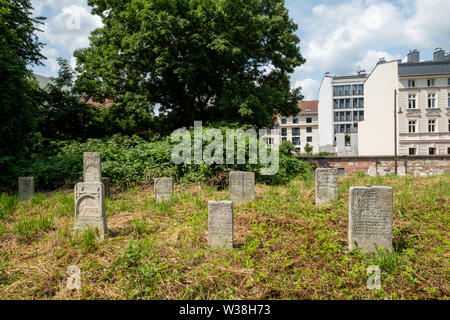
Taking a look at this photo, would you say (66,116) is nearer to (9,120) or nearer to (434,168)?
(9,120)

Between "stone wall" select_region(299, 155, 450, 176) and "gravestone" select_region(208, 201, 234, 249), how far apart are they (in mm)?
19353

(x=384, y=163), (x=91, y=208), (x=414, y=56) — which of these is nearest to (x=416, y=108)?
(x=414, y=56)

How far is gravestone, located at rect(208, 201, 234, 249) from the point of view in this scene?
13.0 ft

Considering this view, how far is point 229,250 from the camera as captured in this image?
3830 millimetres

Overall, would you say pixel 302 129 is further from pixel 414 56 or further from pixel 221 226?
pixel 221 226

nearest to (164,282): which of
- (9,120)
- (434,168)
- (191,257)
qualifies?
(191,257)

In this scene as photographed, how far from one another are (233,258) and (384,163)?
951 inches

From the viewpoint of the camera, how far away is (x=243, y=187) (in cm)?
684

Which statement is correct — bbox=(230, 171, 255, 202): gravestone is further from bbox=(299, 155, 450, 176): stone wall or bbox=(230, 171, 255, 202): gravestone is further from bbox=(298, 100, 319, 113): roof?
bbox=(298, 100, 319, 113): roof

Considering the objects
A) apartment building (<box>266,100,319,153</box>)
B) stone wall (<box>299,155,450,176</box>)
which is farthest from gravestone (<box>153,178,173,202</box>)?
apartment building (<box>266,100,319,153</box>)

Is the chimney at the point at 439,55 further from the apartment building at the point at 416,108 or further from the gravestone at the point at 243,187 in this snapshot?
the gravestone at the point at 243,187

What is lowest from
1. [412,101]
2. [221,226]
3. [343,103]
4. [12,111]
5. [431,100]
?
[221,226]

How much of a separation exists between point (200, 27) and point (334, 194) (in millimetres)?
12129
